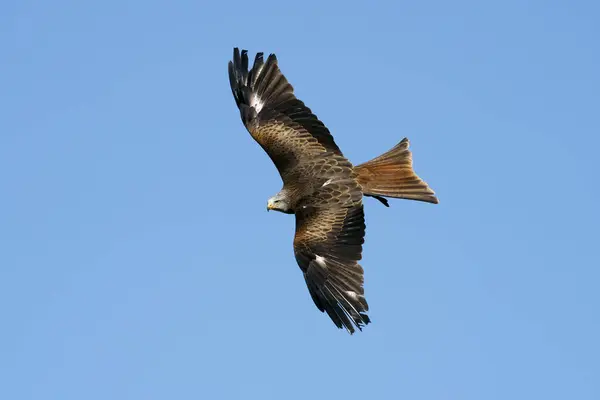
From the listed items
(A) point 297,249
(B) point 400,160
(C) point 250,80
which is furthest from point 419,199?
(C) point 250,80

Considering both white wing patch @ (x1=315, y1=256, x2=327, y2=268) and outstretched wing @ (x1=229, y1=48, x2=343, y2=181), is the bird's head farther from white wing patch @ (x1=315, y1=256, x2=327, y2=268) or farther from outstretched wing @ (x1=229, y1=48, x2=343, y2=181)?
white wing patch @ (x1=315, y1=256, x2=327, y2=268)

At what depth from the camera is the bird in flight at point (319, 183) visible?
1627cm

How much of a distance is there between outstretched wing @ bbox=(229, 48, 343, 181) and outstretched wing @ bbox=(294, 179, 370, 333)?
877mm

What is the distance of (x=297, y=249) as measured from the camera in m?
16.8

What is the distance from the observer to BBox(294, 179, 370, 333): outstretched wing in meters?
16.0

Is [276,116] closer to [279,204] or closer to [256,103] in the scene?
[256,103]

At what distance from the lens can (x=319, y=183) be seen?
56.5 ft

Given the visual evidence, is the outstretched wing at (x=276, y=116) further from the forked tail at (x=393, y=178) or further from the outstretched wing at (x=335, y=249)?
the outstretched wing at (x=335, y=249)

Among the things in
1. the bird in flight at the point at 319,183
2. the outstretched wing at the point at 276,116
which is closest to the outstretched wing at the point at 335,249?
the bird in flight at the point at 319,183

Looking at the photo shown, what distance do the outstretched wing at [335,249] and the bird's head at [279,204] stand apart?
316 mm

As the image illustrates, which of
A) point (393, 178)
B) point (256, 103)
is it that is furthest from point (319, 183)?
point (256, 103)

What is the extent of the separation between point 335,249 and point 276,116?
9.60ft

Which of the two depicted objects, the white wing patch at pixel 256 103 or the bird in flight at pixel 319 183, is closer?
the bird in flight at pixel 319 183

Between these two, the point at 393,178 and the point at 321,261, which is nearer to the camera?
the point at 321,261
